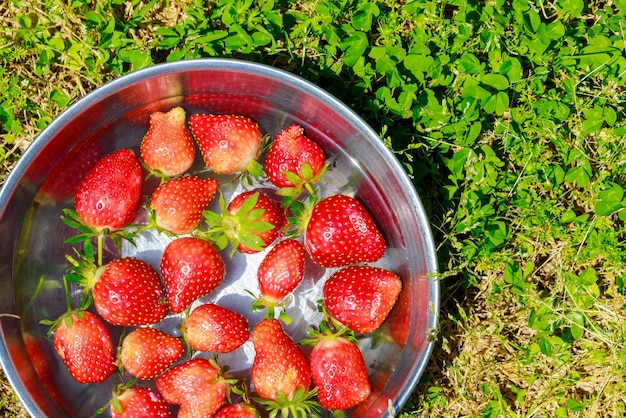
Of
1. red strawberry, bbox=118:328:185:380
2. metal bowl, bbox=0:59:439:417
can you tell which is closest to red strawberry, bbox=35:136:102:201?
metal bowl, bbox=0:59:439:417

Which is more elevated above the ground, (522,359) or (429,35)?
(429,35)

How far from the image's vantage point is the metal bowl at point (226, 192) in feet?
4.47

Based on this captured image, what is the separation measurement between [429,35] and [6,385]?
1.21m

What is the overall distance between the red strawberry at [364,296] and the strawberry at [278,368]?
12cm

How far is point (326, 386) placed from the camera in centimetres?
141

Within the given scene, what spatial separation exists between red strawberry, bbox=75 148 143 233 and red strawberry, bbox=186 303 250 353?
0.25m

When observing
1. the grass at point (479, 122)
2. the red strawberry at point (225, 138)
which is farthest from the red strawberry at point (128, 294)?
the grass at point (479, 122)

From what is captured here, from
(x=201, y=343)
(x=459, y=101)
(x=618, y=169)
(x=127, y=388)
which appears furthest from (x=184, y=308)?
(x=618, y=169)

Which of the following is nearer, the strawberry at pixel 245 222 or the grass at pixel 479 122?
the strawberry at pixel 245 222

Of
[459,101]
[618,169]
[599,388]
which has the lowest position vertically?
[599,388]

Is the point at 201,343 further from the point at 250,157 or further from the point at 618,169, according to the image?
the point at 618,169

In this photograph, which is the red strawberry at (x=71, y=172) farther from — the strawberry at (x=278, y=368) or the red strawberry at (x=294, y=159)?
the strawberry at (x=278, y=368)

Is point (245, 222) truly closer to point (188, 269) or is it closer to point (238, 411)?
point (188, 269)

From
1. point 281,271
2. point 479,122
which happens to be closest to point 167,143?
point 281,271
